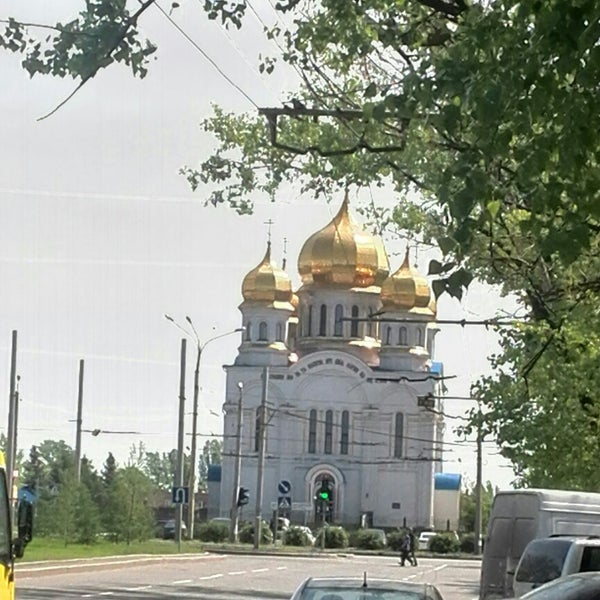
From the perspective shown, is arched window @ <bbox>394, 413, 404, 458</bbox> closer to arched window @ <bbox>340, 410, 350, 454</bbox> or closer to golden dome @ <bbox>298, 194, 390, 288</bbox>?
arched window @ <bbox>340, 410, 350, 454</bbox>

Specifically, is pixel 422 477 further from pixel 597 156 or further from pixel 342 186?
pixel 597 156

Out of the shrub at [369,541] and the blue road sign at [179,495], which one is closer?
the blue road sign at [179,495]

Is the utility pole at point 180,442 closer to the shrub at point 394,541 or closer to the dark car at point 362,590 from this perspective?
the shrub at point 394,541

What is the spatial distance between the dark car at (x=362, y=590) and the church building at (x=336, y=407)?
332 ft

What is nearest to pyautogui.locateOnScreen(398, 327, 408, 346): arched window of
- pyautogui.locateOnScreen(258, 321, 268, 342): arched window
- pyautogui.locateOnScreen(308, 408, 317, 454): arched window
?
pyautogui.locateOnScreen(308, 408, 317, 454): arched window

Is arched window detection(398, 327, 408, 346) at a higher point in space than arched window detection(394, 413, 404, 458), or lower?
higher

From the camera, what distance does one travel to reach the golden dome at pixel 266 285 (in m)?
118

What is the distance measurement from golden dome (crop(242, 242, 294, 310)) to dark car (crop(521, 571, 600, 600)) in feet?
344

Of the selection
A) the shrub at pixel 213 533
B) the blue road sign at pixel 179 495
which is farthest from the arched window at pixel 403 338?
the blue road sign at pixel 179 495

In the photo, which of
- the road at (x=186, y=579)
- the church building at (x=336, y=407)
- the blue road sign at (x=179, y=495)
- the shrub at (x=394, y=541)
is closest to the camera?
the road at (x=186, y=579)

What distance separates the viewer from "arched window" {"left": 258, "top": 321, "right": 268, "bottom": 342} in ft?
393

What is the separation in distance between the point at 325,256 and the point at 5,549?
99.1m

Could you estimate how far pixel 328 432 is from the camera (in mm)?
118562

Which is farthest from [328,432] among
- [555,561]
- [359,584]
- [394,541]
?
[359,584]
